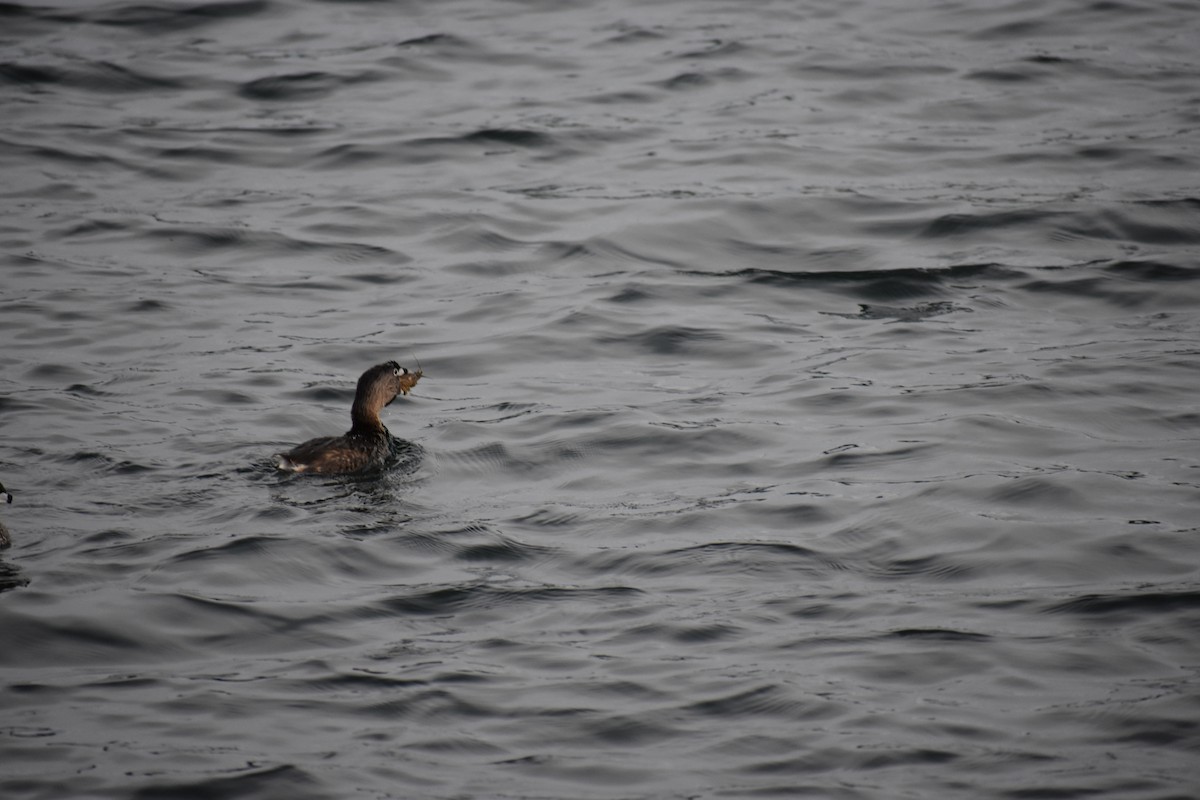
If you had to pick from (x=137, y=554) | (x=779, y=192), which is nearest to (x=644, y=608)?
(x=137, y=554)

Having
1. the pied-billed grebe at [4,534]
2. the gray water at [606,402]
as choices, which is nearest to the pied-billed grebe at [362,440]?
the gray water at [606,402]

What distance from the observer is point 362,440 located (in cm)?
862

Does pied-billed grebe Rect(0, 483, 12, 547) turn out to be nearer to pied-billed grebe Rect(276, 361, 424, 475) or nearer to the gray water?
the gray water

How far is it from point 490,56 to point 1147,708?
42.4 ft

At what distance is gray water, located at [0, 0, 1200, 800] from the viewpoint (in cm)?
586

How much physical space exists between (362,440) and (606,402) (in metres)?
1.70

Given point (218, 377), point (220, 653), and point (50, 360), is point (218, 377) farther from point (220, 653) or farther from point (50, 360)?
point (220, 653)

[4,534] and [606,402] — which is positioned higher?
[4,534]

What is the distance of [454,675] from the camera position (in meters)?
6.18

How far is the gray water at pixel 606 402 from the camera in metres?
5.86

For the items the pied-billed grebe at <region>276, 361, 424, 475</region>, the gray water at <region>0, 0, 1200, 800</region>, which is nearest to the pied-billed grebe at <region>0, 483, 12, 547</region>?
the gray water at <region>0, 0, 1200, 800</region>

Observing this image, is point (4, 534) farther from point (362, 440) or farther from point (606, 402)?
point (606, 402)

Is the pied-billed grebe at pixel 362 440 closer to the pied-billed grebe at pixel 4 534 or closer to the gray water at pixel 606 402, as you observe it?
the gray water at pixel 606 402

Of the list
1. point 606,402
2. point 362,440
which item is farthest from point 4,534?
point 606,402
